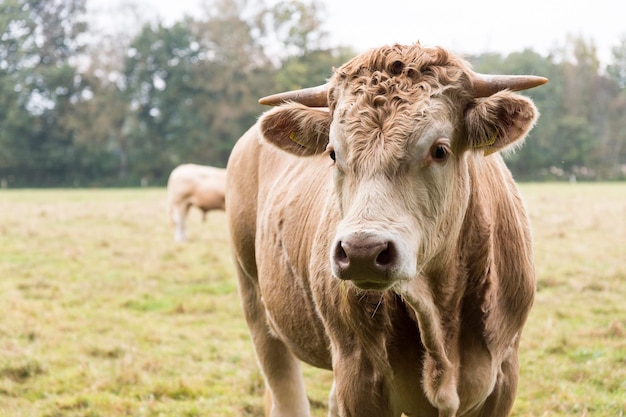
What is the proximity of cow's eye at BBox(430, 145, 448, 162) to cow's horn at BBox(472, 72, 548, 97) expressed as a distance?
0.33 m

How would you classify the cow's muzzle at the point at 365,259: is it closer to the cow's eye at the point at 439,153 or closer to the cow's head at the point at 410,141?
the cow's head at the point at 410,141

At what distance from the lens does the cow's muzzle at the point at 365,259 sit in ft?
7.16

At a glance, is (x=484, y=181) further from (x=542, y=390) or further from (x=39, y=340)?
(x=39, y=340)

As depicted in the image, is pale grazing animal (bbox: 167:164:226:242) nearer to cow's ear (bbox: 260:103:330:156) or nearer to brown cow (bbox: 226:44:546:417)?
cow's ear (bbox: 260:103:330:156)

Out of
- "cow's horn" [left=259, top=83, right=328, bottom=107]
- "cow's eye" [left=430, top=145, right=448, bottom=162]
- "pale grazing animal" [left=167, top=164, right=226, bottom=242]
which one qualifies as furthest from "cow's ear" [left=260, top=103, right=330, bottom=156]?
"pale grazing animal" [left=167, top=164, right=226, bottom=242]

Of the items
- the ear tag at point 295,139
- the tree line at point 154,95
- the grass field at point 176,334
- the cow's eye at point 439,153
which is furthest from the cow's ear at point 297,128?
the tree line at point 154,95

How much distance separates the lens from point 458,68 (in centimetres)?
271

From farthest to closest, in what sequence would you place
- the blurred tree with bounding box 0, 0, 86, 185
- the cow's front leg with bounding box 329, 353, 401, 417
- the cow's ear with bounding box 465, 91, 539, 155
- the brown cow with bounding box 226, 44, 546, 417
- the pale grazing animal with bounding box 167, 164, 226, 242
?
the blurred tree with bounding box 0, 0, 86, 185 → the pale grazing animal with bounding box 167, 164, 226, 242 → the cow's front leg with bounding box 329, 353, 401, 417 → the cow's ear with bounding box 465, 91, 539, 155 → the brown cow with bounding box 226, 44, 546, 417

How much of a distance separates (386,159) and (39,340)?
5.02 metres

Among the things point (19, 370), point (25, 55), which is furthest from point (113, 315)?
point (25, 55)

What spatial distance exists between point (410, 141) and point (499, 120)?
394 millimetres

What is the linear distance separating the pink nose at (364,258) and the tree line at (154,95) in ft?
138

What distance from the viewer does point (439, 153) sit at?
257cm

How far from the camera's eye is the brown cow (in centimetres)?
245
